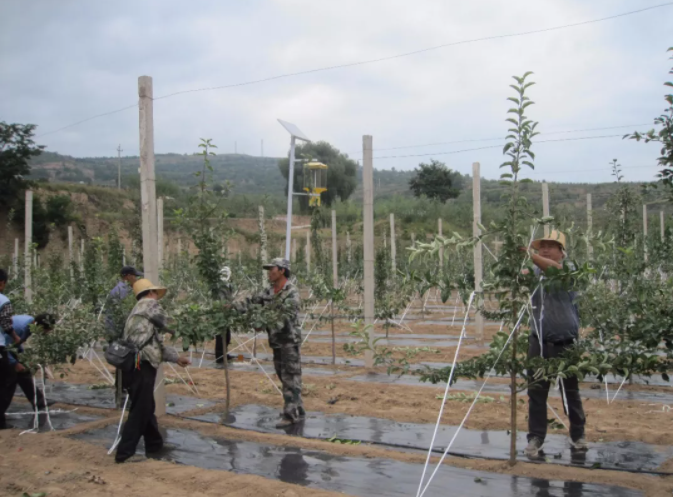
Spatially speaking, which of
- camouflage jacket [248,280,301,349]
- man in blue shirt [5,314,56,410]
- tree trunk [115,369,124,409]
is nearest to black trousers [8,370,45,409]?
man in blue shirt [5,314,56,410]

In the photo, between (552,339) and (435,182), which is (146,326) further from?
(435,182)

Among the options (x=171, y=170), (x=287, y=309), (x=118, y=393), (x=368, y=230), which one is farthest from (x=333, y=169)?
(x=171, y=170)

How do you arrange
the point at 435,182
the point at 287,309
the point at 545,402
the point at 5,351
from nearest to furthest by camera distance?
the point at 545,402 → the point at 287,309 → the point at 5,351 → the point at 435,182

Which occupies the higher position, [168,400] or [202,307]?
[202,307]

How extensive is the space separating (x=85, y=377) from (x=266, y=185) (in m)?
99.5

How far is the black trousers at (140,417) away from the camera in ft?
20.8

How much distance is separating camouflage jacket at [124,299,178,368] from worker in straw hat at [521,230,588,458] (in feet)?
11.8

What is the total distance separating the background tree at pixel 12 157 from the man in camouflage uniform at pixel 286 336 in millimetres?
37589

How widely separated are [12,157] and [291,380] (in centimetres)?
3837

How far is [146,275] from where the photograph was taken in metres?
7.98

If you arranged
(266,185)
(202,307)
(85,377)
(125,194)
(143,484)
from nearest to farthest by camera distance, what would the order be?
1. (143,484)
2. (202,307)
3. (85,377)
4. (125,194)
5. (266,185)

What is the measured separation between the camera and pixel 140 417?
254 inches

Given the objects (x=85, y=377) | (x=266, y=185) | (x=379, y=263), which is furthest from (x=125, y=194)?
(x=266, y=185)

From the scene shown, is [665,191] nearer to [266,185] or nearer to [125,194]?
[125,194]
